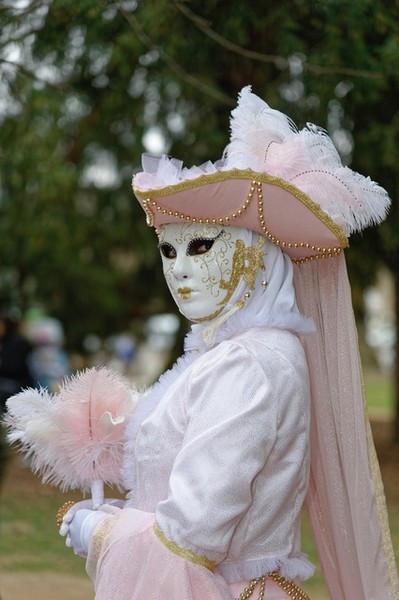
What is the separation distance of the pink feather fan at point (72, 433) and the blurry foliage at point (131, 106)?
7.09 feet

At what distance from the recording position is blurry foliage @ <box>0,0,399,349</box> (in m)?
6.20

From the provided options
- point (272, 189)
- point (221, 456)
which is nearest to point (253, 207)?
point (272, 189)

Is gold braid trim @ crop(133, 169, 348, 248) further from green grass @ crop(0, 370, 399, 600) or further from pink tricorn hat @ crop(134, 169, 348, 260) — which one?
green grass @ crop(0, 370, 399, 600)

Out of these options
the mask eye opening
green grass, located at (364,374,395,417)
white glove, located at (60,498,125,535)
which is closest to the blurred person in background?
green grass, located at (364,374,395,417)

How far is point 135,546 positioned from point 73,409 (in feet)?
1.94

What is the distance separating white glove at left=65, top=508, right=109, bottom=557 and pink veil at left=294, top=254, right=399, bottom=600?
647 millimetres

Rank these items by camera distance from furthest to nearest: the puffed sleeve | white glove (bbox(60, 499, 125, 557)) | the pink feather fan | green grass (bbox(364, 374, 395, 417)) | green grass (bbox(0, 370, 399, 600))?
green grass (bbox(364, 374, 395, 417)) → green grass (bbox(0, 370, 399, 600)) → the pink feather fan → white glove (bbox(60, 499, 125, 557)) → the puffed sleeve

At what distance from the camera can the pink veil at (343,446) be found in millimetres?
3172

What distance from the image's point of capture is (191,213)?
10.1ft

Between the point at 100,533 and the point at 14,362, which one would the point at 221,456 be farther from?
the point at 14,362

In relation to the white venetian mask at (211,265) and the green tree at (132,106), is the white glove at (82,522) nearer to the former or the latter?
the white venetian mask at (211,265)

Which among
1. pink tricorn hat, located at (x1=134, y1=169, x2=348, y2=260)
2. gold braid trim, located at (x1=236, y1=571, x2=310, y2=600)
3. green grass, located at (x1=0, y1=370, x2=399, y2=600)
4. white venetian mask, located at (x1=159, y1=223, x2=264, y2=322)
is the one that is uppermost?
pink tricorn hat, located at (x1=134, y1=169, x2=348, y2=260)

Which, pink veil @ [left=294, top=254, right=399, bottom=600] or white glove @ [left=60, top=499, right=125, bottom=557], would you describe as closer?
white glove @ [left=60, top=499, right=125, bottom=557]

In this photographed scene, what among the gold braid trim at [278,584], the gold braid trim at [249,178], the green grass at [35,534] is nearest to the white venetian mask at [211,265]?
the gold braid trim at [249,178]
